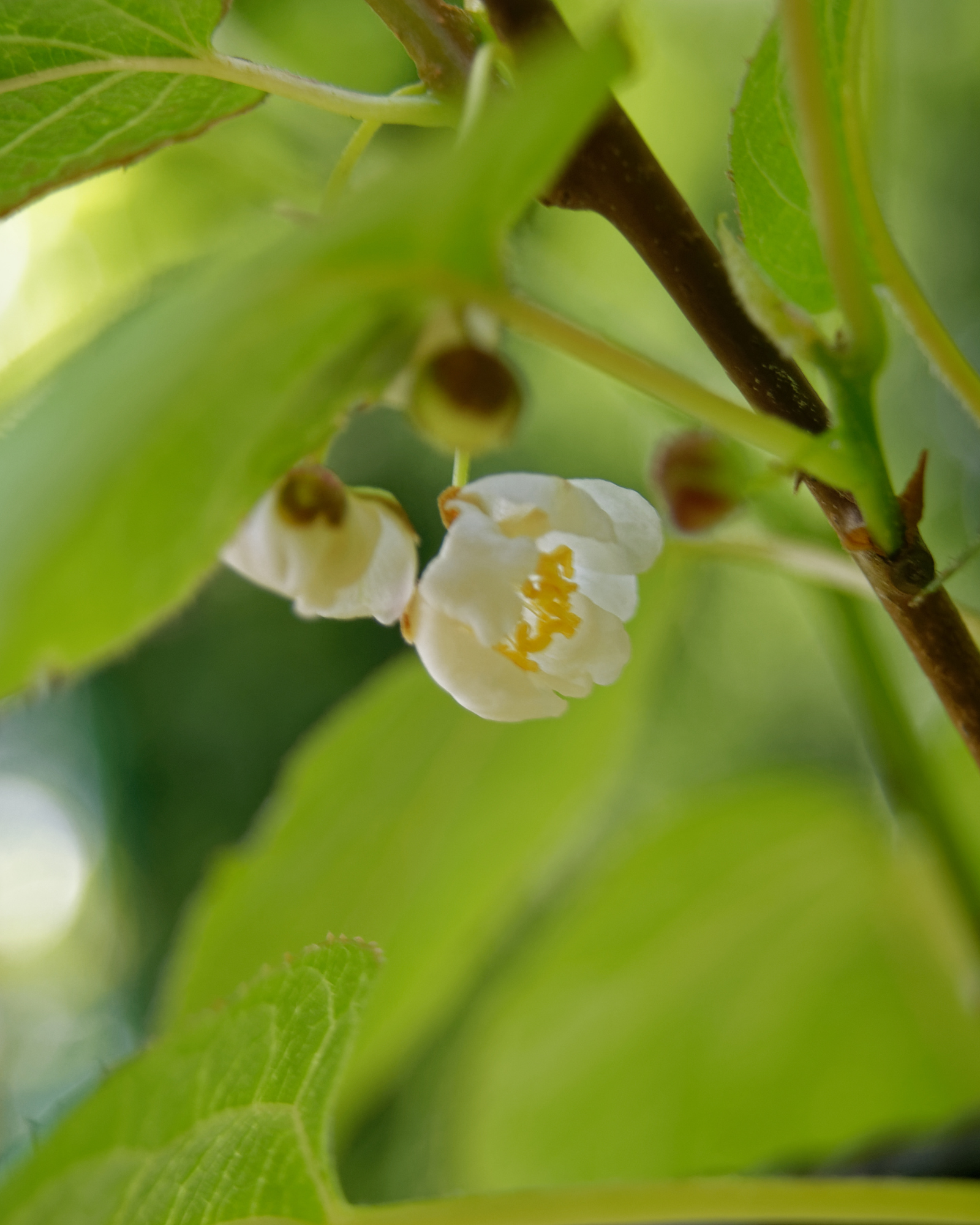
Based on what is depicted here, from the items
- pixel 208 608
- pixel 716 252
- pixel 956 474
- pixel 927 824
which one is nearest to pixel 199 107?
pixel 716 252

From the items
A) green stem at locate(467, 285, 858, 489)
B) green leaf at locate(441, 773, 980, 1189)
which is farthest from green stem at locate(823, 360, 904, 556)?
green leaf at locate(441, 773, 980, 1189)

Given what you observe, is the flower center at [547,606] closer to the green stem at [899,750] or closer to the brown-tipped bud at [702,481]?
the brown-tipped bud at [702,481]

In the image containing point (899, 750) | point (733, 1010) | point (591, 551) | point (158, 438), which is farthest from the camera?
point (733, 1010)

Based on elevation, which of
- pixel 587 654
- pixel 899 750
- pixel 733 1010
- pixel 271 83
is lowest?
pixel 733 1010

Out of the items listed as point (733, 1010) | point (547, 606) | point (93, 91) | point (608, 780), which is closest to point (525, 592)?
point (547, 606)

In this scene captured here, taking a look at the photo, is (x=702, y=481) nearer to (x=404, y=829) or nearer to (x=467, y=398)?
(x=467, y=398)

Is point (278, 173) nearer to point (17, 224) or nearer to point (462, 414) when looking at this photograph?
point (17, 224)
